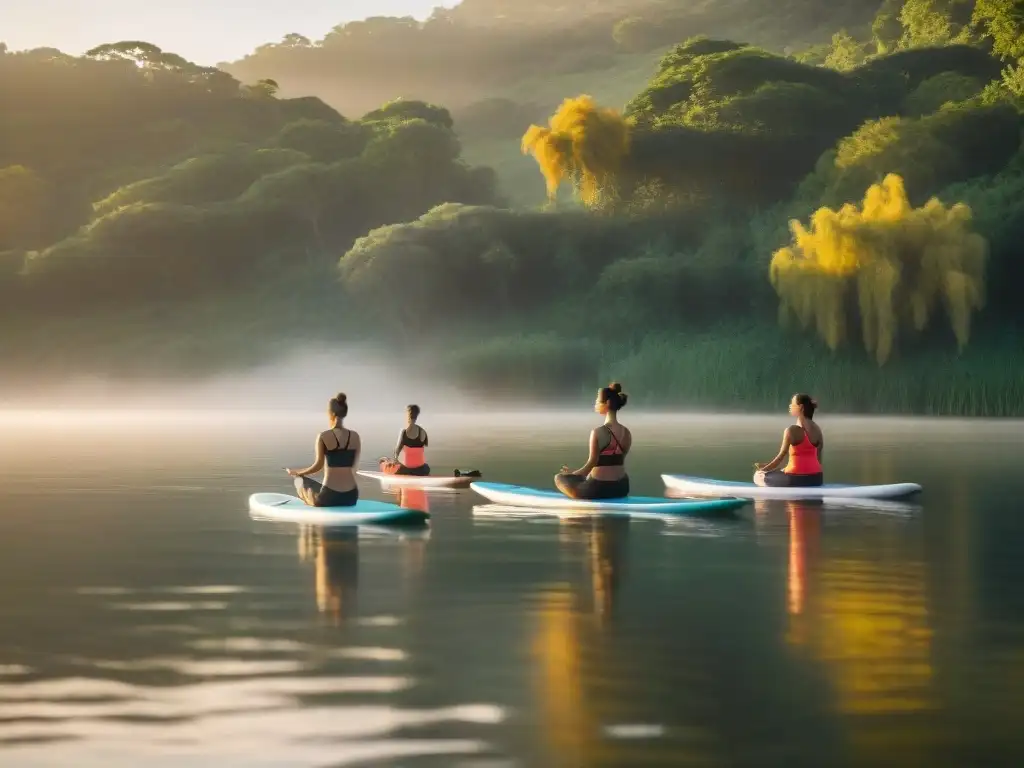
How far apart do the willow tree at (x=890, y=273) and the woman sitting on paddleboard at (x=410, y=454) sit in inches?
1192

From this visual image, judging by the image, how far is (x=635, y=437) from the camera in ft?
147

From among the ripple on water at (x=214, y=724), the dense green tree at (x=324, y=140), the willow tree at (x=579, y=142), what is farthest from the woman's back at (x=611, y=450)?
the dense green tree at (x=324, y=140)

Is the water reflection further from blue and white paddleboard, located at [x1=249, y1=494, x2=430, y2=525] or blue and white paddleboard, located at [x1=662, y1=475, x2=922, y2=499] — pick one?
blue and white paddleboard, located at [x1=662, y1=475, x2=922, y2=499]

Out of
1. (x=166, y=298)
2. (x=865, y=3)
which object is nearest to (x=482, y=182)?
(x=166, y=298)

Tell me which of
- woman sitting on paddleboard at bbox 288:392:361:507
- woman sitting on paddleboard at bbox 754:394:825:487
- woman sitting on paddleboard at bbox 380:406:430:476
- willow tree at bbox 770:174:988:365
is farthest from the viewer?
willow tree at bbox 770:174:988:365

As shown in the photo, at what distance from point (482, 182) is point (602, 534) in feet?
272

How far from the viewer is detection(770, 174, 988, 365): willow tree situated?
52.2 meters

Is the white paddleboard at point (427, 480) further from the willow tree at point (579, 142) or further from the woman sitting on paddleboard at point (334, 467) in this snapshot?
the willow tree at point (579, 142)

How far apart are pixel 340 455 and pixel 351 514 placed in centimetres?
74

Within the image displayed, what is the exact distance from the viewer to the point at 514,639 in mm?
10344

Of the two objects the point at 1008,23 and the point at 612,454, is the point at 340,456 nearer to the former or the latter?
the point at 612,454

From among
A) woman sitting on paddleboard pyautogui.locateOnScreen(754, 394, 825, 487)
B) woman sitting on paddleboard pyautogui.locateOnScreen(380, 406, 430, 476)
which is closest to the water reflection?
woman sitting on paddleboard pyautogui.locateOnScreen(380, 406, 430, 476)

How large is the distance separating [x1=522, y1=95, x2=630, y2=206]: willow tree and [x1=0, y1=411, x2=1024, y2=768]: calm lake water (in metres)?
55.4

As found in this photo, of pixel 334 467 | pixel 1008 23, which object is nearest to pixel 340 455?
pixel 334 467
